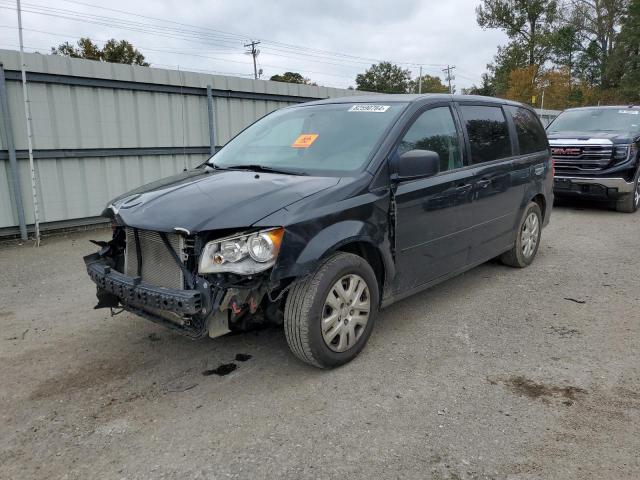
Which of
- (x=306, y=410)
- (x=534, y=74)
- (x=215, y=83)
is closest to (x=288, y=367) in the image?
(x=306, y=410)

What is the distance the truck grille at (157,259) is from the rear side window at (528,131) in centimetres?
387

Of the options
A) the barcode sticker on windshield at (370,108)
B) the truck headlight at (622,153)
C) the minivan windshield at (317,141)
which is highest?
the barcode sticker on windshield at (370,108)

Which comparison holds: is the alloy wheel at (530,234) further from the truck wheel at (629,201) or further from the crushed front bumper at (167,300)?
the truck wheel at (629,201)

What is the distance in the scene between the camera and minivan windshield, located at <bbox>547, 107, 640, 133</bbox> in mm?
9711

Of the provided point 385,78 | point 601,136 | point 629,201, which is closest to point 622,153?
point 601,136

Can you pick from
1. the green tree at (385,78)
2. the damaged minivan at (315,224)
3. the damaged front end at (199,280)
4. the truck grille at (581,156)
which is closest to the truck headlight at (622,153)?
the truck grille at (581,156)

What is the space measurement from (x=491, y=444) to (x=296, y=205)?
169 cm

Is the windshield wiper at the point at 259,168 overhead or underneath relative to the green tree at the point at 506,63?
underneath

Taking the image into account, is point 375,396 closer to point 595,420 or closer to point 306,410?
point 306,410

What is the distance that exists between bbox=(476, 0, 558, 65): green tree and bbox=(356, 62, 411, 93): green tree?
19.5m

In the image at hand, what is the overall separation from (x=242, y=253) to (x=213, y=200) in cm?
46

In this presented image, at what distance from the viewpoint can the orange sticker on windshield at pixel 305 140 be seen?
13.0 ft

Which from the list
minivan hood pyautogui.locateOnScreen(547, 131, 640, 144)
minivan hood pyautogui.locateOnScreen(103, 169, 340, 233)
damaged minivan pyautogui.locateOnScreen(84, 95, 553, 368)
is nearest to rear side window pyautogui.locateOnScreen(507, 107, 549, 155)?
damaged minivan pyautogui.locateOnScreen(84, 95, 553, 368)

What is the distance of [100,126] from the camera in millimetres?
7688
